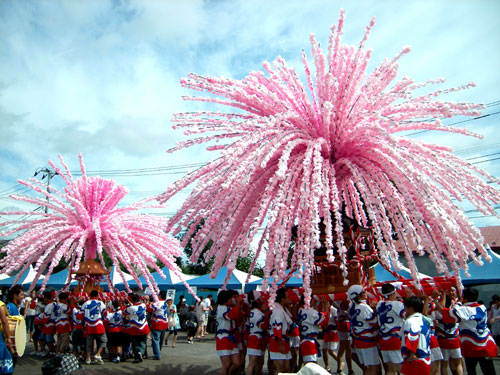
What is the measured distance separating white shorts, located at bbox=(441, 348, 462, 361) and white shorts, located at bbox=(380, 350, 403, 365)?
3.94 feet

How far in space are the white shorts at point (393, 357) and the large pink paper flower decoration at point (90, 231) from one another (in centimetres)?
605

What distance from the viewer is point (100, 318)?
9.28m

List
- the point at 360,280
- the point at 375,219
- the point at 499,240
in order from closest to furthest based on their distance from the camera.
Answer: the point at 375,219 → the point at 360,280 → the point at 499,240

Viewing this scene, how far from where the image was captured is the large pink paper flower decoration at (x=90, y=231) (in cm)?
971

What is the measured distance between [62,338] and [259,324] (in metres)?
5.92

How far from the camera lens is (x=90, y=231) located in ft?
33.1

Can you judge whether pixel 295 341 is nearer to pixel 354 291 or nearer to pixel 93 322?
pixel 354 291

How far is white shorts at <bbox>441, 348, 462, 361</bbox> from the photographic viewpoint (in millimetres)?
6016

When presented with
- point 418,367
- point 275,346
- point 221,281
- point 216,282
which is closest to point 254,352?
point 275,346

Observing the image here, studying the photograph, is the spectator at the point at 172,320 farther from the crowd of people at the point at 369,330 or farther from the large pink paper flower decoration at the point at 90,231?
the crowd of people at the point at 369,330

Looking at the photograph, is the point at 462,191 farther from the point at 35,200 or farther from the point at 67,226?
the point at 35,200

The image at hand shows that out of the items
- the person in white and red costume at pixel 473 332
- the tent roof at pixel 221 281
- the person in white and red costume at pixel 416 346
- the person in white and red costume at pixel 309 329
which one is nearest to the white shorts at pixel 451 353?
the person in white and red costume at pixel 473 332

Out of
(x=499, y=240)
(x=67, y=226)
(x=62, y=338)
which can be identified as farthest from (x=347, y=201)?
(x=499, y=240)

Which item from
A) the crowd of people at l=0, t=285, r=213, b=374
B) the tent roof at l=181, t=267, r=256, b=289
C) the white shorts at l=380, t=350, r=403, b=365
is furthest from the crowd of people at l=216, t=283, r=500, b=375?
the tent roof at l=181, t=267, r=256, b=289
